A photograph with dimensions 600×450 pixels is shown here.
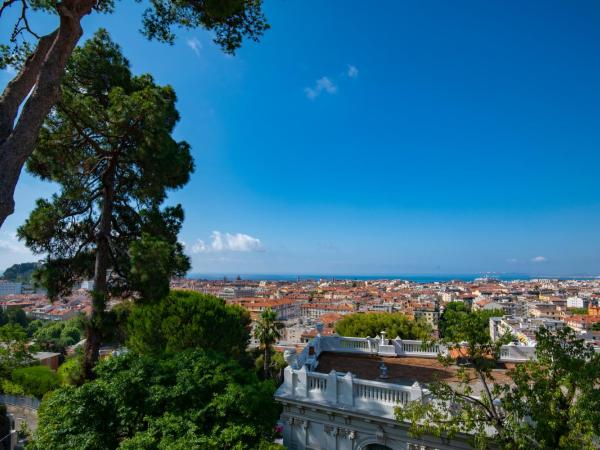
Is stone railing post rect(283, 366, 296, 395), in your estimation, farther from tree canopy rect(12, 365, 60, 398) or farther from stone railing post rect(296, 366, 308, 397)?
tree canopy rect(12, 365, 60, 398)

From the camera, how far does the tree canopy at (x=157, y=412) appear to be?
7109 mm

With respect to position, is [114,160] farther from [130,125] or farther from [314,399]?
[314,399]

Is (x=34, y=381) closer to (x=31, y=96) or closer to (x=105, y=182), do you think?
(x=105, y=182)

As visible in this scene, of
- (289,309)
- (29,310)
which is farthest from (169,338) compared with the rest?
(29,310)

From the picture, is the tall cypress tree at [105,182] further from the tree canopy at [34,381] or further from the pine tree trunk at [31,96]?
the tree canopy at [34,381]

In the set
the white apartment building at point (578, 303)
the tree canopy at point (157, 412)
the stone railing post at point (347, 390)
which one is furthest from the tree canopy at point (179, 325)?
the white apartment building at point (578, 303)

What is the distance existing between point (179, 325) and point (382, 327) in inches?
698

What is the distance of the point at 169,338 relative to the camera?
22875mm

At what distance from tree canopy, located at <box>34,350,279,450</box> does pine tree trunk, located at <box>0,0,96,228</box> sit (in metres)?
4.71

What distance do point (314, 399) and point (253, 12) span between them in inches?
422

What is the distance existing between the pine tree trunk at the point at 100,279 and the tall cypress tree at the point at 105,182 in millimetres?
31

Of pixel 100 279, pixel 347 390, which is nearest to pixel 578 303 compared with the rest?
pixel 347 390

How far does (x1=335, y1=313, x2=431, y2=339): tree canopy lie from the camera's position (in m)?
30.2

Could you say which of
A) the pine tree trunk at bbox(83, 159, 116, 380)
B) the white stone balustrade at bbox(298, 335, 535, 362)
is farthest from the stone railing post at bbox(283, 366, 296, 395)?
the pine tree trunk at bbox(83, 159, 116, 380)
